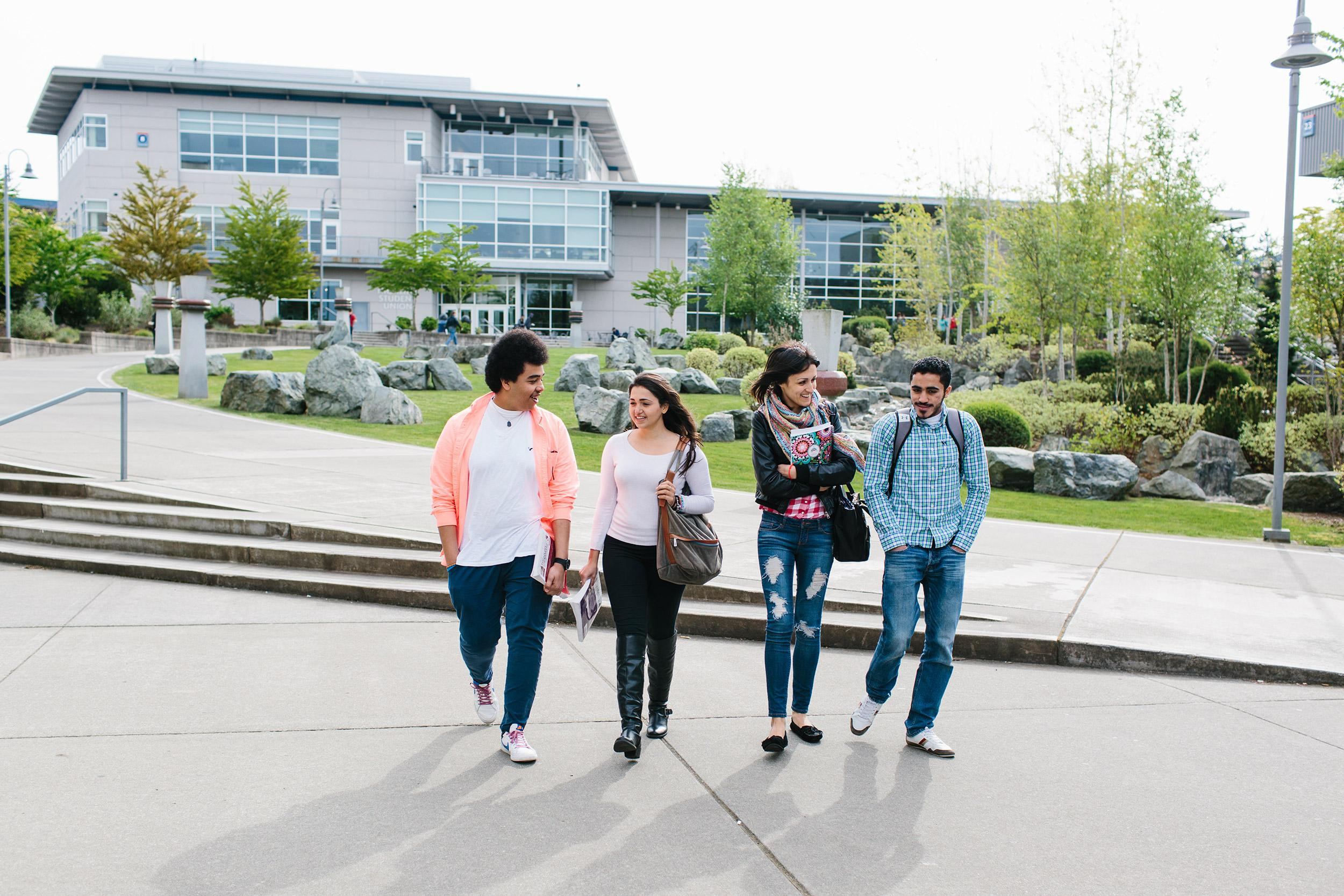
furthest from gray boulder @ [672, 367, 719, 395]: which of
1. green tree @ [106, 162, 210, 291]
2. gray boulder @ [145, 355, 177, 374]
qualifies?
green tree @ [106, 162, 210, 291]

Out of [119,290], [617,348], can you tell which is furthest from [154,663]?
[119,290]

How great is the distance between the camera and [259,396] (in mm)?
17500

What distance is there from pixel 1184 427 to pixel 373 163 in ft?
161

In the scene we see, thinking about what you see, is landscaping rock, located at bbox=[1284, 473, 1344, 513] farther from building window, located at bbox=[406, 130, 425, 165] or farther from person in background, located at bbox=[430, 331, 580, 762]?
building window, located at bbox=[406, 130, 425, 165]

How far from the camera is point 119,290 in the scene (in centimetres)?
4484

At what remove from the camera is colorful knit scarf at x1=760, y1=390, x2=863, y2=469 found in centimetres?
456

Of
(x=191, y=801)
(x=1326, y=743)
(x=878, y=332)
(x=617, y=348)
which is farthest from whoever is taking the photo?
(x=878, y=332)

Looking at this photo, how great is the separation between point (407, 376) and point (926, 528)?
19.2m

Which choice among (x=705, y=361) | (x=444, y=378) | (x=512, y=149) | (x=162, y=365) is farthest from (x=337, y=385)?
(x=512, y=149)

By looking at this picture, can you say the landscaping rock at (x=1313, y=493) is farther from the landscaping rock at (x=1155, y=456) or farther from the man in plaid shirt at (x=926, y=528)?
the man in plaid shirt at (x=926, y=528)

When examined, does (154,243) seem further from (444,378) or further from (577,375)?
(577,375)

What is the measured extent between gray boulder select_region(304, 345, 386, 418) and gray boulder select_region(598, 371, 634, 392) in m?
5.59

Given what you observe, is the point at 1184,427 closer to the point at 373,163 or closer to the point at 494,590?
the point at 494,590

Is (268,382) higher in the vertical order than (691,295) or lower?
lower
